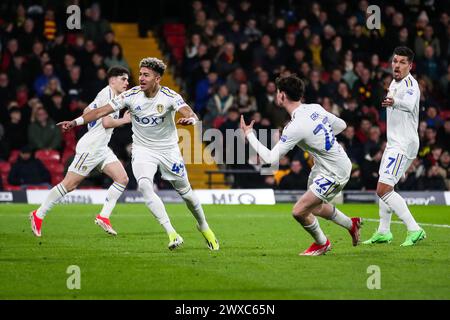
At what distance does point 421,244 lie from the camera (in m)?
13.4

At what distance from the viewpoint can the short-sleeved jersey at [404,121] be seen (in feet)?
43.9

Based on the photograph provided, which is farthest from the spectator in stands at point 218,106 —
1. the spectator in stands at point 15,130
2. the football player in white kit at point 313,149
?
the football player in white kit at point 313,149

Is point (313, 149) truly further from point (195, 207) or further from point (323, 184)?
point (195, 207)

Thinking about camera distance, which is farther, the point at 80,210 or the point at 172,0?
the point at 172,0

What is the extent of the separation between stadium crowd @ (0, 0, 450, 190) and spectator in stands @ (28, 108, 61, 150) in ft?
0.09

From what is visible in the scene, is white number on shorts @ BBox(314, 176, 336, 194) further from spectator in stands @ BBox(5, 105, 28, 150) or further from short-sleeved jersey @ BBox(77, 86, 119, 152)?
spectator in stands @ BBox(5, 105, 28, 150)

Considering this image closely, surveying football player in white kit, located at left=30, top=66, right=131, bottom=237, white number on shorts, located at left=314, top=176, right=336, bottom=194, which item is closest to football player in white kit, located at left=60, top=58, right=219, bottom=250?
white number on shorts, located at left=314, top=176, right=336, bottom=194

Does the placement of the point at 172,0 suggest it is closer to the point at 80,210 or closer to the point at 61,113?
the point at 61,113

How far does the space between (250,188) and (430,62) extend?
22.6ft

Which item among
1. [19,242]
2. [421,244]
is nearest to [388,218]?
[421,244]

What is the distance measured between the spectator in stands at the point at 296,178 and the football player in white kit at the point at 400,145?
33.8 feet

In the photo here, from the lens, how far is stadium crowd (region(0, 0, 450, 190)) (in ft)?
79.5

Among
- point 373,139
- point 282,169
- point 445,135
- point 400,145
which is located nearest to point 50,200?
point 400,145
